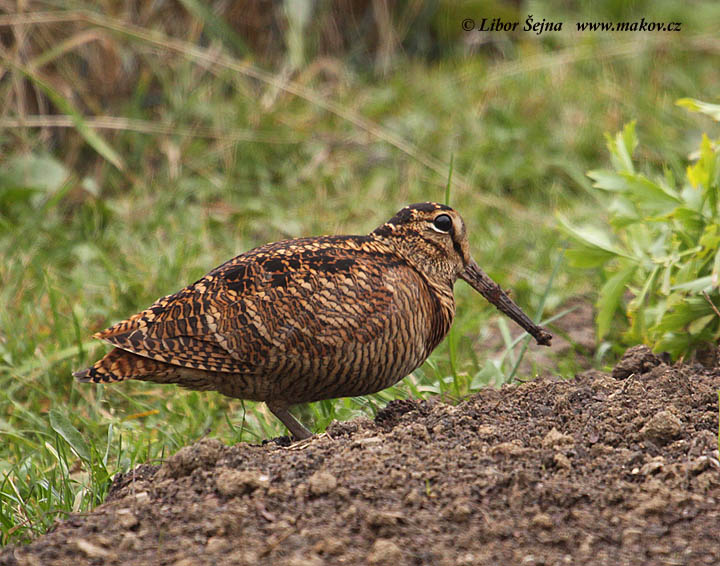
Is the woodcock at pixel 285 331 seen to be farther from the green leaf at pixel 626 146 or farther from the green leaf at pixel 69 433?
the green leaf at pixel 626 146

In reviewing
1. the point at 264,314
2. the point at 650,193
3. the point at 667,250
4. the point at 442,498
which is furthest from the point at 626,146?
the point at 442,498

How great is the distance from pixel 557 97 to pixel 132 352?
15.6 feet

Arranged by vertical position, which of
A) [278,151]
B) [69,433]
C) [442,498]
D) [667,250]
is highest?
[278,151]

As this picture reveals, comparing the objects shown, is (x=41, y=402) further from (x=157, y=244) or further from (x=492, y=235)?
(x=492, y=235)

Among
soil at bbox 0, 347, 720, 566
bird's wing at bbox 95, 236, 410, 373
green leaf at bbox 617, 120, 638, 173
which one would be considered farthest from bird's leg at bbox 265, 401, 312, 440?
green leaf at bbox 617, 120, 638, 173

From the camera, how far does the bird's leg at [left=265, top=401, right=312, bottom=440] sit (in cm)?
335

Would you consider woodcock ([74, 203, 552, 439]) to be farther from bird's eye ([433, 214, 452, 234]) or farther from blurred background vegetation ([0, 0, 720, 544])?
blurred background vegetation ([0, 0, 720, 544])

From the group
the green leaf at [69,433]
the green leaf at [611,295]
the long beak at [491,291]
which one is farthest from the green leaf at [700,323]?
the green leaf at [69,433]

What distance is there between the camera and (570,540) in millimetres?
2246

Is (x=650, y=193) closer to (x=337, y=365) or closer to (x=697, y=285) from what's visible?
(x=697, y=285)

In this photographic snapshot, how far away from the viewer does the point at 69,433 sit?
133 inches

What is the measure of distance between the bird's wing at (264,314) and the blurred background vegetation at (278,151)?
58 centimetres

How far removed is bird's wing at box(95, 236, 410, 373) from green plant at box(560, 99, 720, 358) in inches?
42.9

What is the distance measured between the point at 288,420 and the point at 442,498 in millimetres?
1088
